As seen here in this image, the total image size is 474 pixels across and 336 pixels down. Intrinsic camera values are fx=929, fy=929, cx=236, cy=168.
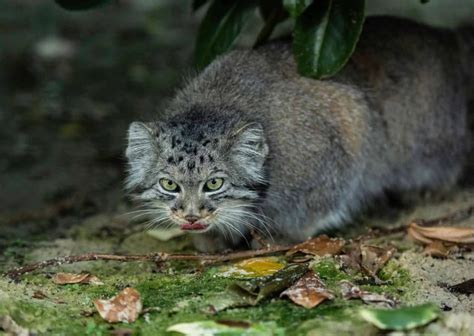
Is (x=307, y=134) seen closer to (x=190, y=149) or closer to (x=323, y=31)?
(x=323, y=31)

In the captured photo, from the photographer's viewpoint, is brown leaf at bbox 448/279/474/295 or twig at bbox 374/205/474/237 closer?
brown leaf at bbox 448/279/474/295

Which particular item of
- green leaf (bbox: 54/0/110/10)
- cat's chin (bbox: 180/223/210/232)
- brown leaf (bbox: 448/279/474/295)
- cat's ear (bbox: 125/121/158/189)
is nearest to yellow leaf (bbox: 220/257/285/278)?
cat's chin (bbox: 180/223/210/232)

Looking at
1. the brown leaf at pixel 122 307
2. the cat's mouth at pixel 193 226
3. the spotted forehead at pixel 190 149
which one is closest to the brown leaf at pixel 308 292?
the brown leaf at pixel 122 307

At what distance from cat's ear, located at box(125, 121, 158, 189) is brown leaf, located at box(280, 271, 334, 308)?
4.39 ft

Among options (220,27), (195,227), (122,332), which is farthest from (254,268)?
(220,27)

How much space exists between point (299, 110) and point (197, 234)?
3.27 feet

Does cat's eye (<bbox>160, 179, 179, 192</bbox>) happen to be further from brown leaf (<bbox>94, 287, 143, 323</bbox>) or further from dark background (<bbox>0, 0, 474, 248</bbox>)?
dark background (<bbox>0, 0, 474, 248</bbox>)

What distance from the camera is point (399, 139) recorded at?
641cm

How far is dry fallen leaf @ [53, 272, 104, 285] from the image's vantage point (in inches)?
181

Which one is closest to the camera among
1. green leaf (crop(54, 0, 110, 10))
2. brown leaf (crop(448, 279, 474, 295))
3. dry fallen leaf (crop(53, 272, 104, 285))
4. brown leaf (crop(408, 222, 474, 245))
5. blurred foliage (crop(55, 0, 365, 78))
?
brown leaf (crop(448, 279, 474, 295))

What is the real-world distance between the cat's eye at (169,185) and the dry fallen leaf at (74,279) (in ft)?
2.27

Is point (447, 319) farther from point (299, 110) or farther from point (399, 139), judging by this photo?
point (399, 139)

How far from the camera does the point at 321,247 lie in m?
5.13

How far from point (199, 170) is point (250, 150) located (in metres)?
0.35
